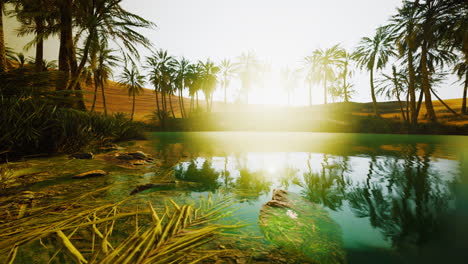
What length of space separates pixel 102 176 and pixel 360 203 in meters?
4.72

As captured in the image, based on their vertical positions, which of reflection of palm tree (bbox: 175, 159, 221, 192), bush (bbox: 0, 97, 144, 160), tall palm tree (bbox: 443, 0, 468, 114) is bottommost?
reflection of palm tree (bbox: 175, 159, 221, 192)

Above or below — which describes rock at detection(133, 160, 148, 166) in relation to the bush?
below

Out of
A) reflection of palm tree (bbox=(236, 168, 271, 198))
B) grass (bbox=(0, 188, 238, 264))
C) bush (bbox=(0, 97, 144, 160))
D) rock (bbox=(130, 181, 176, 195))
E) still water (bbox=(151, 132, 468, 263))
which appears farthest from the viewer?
bush (bbox=(0, 97, 144, 160))

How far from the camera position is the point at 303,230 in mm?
1912

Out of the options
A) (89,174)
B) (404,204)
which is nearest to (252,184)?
(404,204)

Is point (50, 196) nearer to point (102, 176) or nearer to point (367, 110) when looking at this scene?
point (102, 176)

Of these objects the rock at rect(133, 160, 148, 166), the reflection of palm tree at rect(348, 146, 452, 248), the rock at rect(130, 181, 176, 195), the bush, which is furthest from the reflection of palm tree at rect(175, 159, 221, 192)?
the bush

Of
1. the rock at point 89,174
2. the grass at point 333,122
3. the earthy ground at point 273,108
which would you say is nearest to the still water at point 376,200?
the rock at point 89,174

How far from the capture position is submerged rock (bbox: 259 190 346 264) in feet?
5.06

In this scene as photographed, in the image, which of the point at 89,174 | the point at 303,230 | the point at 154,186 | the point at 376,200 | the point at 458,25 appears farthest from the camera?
the point at 458,25

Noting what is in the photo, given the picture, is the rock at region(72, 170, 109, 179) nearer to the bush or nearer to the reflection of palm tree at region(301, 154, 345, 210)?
the bush

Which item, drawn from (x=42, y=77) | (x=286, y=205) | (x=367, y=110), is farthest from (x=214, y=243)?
(x=367, y=110)

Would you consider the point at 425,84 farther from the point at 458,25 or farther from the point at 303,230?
the point at 303,230

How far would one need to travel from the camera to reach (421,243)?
5.71ft
